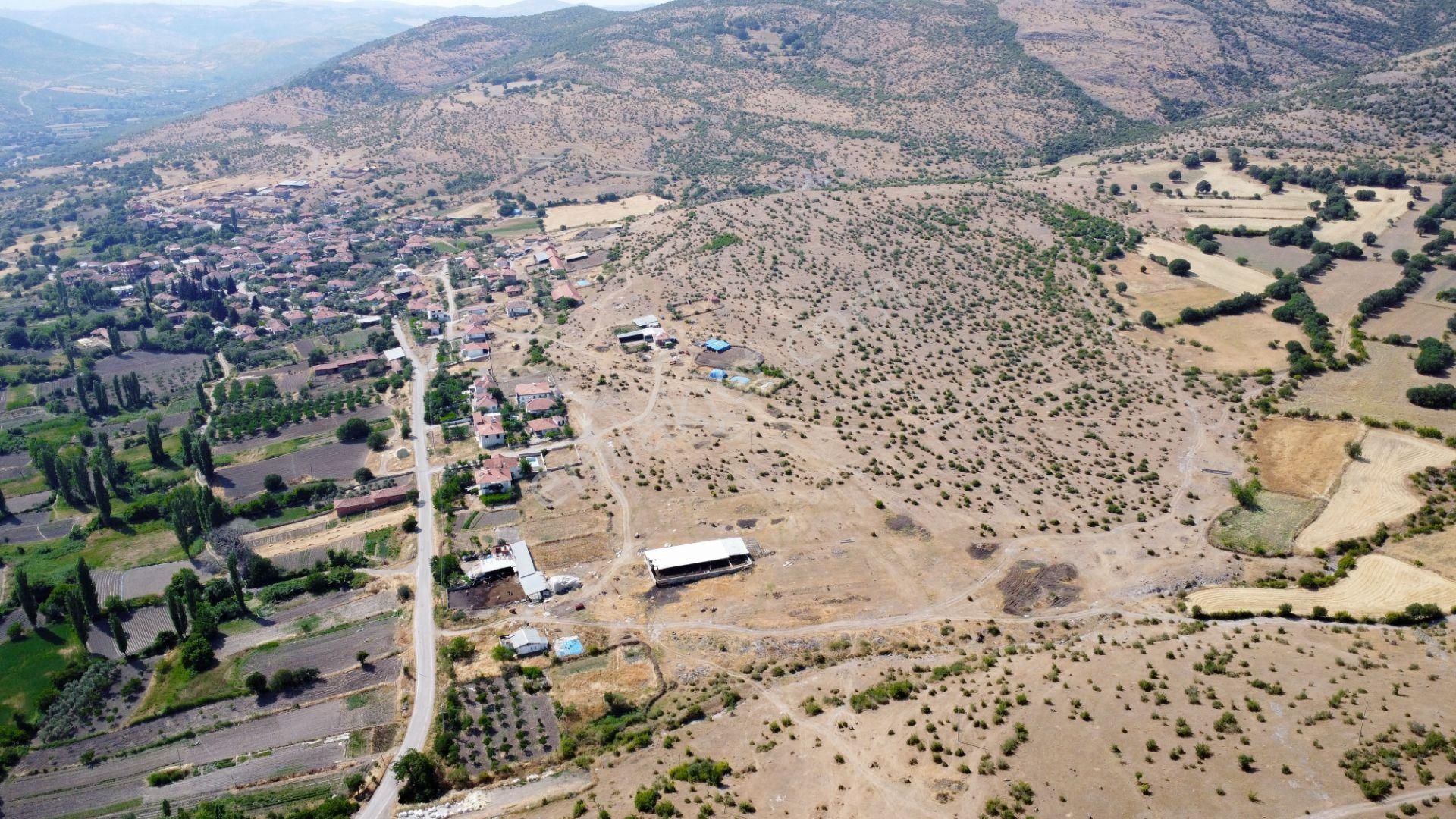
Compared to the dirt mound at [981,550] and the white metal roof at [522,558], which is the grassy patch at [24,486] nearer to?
the white metal roof at [522,558]

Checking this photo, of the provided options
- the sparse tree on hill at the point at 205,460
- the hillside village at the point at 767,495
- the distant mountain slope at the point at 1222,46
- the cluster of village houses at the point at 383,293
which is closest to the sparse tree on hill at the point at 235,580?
the hillside village at the point at 767,495

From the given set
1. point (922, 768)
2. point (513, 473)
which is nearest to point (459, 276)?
point (513, 473)

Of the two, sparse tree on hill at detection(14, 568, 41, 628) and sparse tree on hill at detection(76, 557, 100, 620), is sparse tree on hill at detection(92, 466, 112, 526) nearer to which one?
sparse tree on hill at detection(14, 568, 41, 628)

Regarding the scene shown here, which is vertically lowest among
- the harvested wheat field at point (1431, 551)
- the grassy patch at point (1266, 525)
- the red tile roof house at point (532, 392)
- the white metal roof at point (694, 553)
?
the white metal roof at point (694, 553)

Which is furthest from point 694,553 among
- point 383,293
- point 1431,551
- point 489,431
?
point 383,293

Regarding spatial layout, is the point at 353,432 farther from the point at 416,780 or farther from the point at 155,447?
the point at 416,780

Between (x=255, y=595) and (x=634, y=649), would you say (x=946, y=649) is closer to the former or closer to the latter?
(x=634, y=649)
